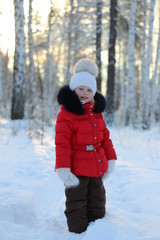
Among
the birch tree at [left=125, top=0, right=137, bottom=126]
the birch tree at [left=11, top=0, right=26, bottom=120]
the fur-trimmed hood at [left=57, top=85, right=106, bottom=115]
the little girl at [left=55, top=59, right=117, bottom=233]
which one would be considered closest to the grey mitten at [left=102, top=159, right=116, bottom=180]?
the little girl at [left=55, top=59, right=117, bottom=233]

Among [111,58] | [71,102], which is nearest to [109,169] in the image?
[71,102]

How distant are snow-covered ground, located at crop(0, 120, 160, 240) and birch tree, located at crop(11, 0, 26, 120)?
3.65 meters

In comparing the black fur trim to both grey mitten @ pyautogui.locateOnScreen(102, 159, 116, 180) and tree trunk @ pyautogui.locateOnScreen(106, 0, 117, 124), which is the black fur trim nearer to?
grey mitten @ pyautogui.locateOnScreen(102, 159, 116, 180)

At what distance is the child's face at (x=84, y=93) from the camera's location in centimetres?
267

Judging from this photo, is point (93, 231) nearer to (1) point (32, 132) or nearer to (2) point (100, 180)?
(2) point (100, 180)

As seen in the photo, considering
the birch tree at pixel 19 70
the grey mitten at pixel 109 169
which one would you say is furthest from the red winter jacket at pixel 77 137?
the birch tree at pixel 19 70

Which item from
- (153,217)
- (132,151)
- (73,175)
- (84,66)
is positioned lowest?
(132,151)

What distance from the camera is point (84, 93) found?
8.76 feet

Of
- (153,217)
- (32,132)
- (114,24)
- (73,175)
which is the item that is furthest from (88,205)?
(114,24)

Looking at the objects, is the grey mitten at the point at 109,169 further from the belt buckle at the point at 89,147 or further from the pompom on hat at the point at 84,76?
the pompom on hat at the point at 84,76

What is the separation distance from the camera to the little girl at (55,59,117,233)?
255cm

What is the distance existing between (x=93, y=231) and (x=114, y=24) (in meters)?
10.5

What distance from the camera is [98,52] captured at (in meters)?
13.0

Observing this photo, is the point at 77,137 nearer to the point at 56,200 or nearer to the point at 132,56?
the point at 56,200
